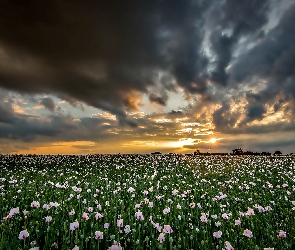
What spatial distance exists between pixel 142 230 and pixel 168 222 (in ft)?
2.80

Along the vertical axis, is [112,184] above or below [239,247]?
above

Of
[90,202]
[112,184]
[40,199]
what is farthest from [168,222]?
[112,184]

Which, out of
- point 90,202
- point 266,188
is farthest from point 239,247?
point 266,188

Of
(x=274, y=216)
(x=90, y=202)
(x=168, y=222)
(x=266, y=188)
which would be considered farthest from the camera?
(x=266, y=188)

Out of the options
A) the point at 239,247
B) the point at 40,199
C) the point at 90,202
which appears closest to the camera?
the point at 239,247

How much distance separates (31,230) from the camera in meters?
5.71

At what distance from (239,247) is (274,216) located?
3.25 meters

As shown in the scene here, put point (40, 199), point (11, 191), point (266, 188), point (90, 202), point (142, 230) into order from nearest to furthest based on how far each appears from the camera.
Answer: point (142, 230), point (90, 202), point (40, 199), point (11, 191), point (266, 188)

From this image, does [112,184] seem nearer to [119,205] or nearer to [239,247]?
[119,205]

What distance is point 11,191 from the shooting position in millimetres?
10516

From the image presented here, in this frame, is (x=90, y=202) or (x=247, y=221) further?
A: (x=90, y=202)

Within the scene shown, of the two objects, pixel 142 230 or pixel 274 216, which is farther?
pixel 274 216

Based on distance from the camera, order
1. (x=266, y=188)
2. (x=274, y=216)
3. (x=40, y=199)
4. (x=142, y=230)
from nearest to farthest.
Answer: (x=142, y=230), (x=274, y=216), (x=40, y=199), (x=266, y=188)

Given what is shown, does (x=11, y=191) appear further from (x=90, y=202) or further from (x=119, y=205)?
(x=119, y=205)
